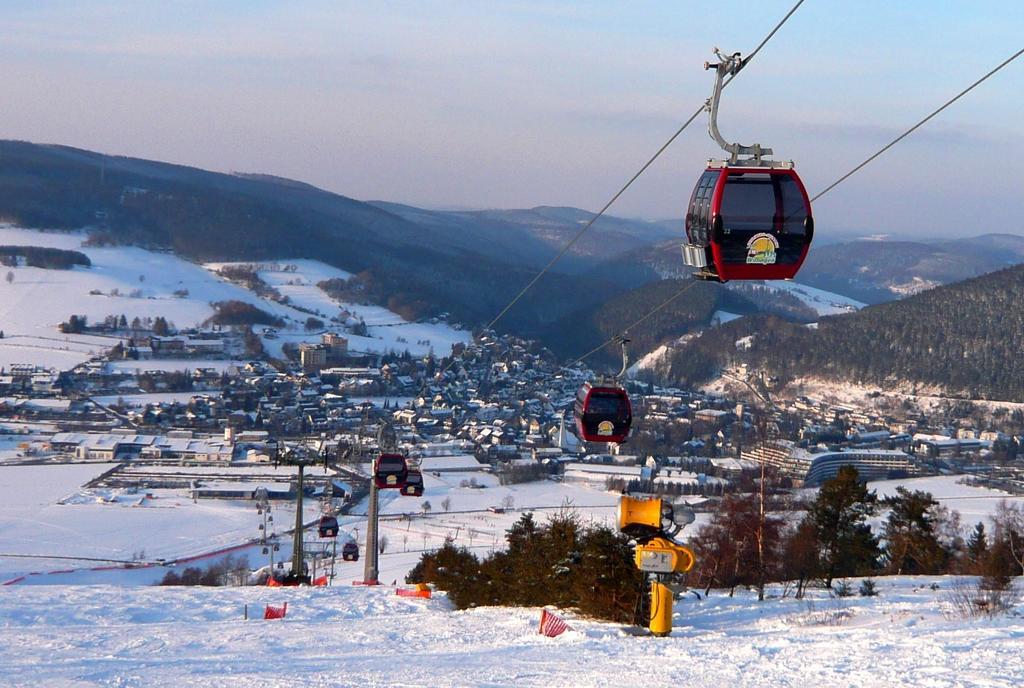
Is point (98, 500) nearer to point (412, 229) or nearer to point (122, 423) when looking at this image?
point (122, 423)

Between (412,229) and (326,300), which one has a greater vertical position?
(412,229)

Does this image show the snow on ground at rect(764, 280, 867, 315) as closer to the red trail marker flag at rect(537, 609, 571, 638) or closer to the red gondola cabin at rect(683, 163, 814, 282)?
the red trail marker flag at rect(537, 609, 571, 638)

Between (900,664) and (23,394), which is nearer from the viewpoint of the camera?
(900,664)

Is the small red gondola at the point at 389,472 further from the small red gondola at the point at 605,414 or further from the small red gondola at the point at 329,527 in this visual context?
the small red gondola at the point at 605,414

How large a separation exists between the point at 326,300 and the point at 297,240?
21.8 meters

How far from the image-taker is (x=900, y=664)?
823 cm

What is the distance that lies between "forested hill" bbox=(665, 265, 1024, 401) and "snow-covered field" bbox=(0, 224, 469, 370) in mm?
19430

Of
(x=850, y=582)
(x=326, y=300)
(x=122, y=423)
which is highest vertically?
(x=326, y=300)

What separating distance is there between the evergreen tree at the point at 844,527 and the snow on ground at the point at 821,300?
68.5m

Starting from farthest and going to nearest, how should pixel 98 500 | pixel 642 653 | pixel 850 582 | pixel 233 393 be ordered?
pixel 233 393, pixel 98 500, pixel 850 582, pixel 642 653

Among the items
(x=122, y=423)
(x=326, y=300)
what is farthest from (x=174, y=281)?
(x=122, y=423)

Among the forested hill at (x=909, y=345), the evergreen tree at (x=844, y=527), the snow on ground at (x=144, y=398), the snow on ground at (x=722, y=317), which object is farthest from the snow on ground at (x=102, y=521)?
the snow on ground at (x=722, y=317)

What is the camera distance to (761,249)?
7887 millimetres

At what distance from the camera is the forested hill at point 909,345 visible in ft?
200
